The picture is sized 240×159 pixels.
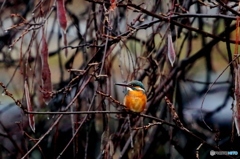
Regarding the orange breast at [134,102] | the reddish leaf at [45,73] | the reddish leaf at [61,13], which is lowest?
the orange breast at [134,102]

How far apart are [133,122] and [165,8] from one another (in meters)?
0.54

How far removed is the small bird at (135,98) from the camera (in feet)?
6.07

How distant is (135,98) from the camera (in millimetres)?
1852

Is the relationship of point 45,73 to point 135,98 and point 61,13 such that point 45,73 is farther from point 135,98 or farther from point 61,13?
point 135,98

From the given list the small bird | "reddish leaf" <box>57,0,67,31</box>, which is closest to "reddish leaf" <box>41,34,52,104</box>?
"reddish leaf" <box>57,0,67,31</box>

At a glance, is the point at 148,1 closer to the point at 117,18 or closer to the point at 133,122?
the point at 117,18

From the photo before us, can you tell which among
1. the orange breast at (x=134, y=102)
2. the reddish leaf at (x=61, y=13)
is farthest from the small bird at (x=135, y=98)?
the reddish leaf at (x=61, y=13)

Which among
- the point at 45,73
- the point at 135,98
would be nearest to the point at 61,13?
the point at 45,73

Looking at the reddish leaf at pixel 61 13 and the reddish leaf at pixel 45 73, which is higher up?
the reddish leaf at pixel 61 13

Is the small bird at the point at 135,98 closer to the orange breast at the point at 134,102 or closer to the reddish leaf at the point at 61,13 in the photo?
the orange breast at the point at 134,102

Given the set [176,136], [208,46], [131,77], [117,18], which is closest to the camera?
[131,77]

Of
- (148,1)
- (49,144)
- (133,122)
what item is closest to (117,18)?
(148,1)

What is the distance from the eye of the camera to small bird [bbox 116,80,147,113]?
185 cm

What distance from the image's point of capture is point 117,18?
263 centimetres
